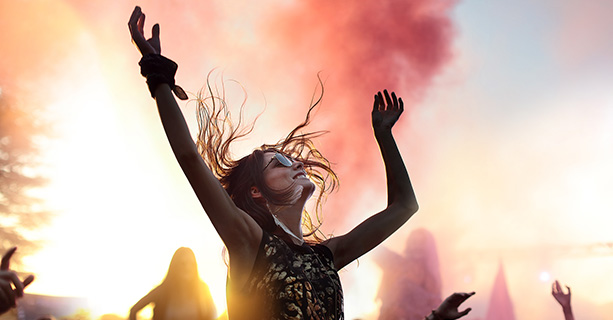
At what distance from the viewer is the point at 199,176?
2.44 meters

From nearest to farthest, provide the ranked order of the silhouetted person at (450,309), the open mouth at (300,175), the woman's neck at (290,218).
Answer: the woman's neck at (290,218) → the open mouth at (300,175) → the silhouetted person at (450,309)

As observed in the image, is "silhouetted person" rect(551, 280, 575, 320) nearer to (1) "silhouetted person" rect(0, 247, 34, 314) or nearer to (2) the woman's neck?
(2) the woman's neck

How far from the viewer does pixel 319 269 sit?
2.75 m

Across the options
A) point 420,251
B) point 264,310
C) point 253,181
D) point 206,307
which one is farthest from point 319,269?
point 420,251

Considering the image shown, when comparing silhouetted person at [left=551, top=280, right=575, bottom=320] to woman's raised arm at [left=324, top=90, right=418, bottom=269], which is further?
silhouetted person at [left=551, top=280, right=575, bottom=320]

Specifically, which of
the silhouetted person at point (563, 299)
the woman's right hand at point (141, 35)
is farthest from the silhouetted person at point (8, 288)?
the silhouetted person at point (563, 299)

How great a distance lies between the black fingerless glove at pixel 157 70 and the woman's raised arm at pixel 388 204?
1373 mm

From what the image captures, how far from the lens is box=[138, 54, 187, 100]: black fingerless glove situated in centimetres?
258

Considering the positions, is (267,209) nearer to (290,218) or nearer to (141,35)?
(290,218)

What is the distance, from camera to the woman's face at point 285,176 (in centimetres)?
316

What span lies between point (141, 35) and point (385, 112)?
1.71 metres

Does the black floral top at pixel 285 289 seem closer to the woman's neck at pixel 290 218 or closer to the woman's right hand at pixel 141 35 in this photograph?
the woman's neck at pixel 290 218

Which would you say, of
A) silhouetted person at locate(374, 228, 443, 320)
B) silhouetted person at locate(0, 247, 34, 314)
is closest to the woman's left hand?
silhouetted person at locate(0, 247, 34, 314)

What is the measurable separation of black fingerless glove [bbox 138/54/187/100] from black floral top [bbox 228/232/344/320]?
0.96 metres
